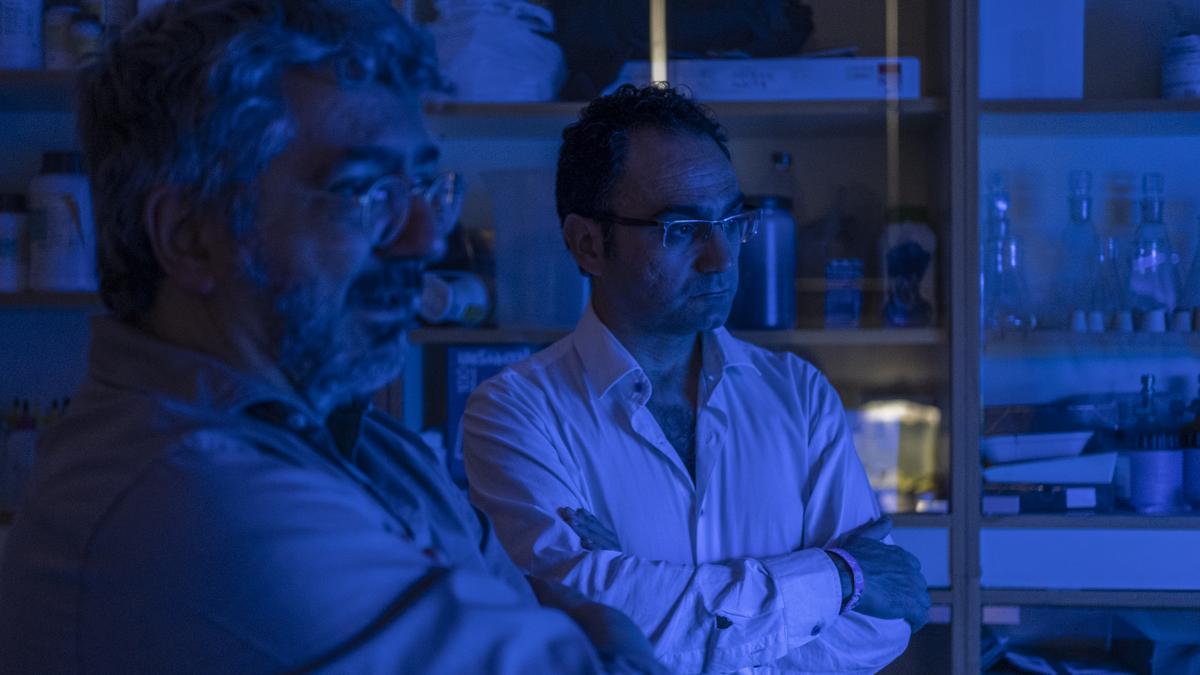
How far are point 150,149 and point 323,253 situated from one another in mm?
126

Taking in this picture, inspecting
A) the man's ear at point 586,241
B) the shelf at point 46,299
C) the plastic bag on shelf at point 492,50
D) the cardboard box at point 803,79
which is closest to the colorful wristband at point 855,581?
the man's ear at point 586,241

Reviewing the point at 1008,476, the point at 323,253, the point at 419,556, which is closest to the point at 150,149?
the point at 323,253

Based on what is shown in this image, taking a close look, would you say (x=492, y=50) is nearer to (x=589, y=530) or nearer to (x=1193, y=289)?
(x=589, y=530)

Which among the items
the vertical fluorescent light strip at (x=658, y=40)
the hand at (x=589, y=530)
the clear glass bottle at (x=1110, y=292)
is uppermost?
the vertical fluorescent light strip at (x=658, y=40)

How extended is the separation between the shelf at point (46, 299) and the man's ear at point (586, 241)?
3.52 feet

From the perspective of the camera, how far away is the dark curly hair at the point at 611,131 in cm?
151

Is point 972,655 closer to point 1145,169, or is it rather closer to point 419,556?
point 1145,169

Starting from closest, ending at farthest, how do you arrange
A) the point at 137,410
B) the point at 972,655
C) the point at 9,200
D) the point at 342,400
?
1. the point at 137,410
2. the point at 342,400
3. the point at 972,655
4. the point at 9,200

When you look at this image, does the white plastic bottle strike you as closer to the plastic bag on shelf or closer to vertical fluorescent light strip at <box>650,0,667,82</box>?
the plastic bag on shelf

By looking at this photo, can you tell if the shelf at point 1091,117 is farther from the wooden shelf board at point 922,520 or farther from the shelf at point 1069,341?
the wooden shelf board at point 922,520

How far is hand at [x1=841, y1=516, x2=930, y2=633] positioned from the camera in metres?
1.32

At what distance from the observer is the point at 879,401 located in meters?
2.17

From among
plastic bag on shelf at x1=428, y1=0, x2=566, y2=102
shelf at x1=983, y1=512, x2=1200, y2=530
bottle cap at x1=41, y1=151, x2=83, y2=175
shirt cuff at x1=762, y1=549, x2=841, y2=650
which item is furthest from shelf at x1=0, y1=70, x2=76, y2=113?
shelf at x1=983, y1=512, x2=1200, y2=530

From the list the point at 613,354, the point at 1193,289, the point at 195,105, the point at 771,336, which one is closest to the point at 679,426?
the point at 613,354
